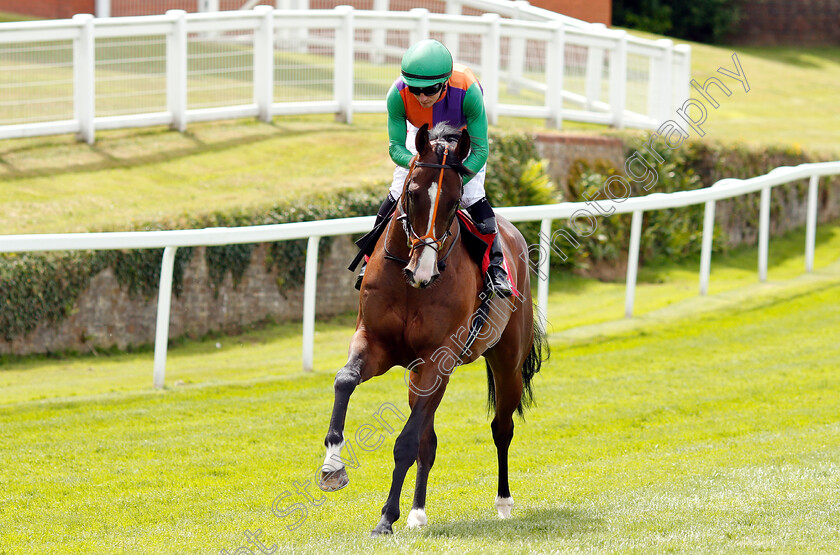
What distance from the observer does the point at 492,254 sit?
521 cm

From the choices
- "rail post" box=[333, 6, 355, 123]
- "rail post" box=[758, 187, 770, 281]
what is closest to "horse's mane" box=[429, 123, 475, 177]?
"rail post" box=[758, 187, 770, 281]

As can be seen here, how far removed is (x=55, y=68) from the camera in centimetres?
1020

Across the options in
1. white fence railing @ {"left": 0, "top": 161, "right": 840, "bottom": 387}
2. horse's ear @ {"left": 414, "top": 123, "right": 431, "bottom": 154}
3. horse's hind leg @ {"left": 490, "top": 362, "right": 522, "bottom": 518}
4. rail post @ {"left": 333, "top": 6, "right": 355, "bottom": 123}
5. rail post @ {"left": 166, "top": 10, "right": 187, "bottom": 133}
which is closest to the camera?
horse's ear @ {"left": 414, "top": 123, "right": 431, "bottom": 154}

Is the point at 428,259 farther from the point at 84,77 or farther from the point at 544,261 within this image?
the point at 84,77

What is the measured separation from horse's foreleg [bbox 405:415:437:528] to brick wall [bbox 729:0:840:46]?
25.9m

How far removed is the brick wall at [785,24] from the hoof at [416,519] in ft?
85.9

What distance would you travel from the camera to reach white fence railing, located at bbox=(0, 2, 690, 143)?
1025 centimetres

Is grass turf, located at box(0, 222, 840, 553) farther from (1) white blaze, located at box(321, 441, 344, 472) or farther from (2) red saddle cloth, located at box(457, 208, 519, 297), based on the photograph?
(2) red saddle cloth, located at box(457, 208, 519, 297)

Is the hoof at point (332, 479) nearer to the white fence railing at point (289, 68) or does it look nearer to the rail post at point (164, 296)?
the rail post at point (164, 296)

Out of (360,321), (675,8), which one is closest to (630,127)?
(360,321)

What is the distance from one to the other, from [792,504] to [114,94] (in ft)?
28.5

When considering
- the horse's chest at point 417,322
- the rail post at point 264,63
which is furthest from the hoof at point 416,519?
the rail post at point 264,63

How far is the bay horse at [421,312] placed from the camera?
446 cm

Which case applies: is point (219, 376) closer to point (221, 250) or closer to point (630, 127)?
point (221, 250)
